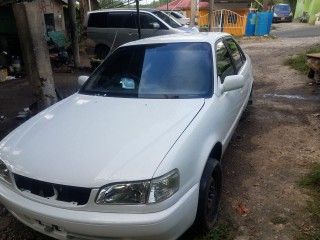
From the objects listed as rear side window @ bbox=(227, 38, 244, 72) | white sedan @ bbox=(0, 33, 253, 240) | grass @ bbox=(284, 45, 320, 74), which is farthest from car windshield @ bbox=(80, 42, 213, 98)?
grass @ bbox=(284, 45, 320, 74)

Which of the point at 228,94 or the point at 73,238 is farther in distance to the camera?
the point at 228,94

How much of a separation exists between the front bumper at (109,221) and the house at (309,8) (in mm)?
31727

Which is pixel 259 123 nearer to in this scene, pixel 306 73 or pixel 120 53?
pixel 120 53

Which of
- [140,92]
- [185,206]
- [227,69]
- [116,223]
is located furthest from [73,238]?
[227,69]

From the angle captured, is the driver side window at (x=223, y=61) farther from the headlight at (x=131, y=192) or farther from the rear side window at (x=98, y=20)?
the rear side window at (x=98, y=20)

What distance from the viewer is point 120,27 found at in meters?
11.2

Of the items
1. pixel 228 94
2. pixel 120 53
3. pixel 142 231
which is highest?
pixel 120 53

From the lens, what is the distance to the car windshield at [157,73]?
309 cm

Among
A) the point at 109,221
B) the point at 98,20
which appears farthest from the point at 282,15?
the point at 109,221

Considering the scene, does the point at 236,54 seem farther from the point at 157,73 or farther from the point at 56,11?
the point at 56,11

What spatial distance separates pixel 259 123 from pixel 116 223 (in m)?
3.86

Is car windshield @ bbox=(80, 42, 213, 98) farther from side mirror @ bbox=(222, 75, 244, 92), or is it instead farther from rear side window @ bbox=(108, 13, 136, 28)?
rear side window @ bbox=(108, 13, 136, 28)

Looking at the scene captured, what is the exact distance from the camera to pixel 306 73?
8.45 m

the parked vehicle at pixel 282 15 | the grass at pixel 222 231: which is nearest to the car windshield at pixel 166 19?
the grass at pixel 222 231
